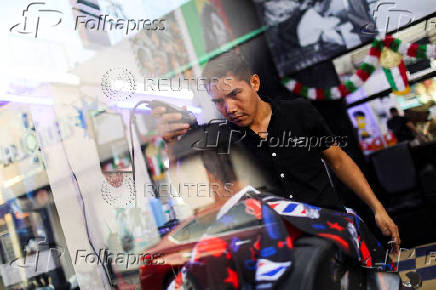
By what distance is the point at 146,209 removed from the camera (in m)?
0.96

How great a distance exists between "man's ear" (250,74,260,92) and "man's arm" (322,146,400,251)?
1.01 ft

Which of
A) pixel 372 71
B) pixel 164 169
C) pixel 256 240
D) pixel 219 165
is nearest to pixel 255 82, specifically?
pixel 219 165

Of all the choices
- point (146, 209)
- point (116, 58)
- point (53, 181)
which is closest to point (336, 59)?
point (116, 58)

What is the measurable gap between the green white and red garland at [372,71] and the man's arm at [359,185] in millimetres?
322

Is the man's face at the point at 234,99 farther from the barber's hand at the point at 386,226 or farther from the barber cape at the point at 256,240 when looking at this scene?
the barber's hand at the point at 386,226

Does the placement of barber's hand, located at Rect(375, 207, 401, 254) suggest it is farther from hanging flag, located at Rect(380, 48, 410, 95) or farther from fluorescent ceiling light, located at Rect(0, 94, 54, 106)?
fluorescent ceiling light, located at Rect(0, 94, 54, 106)

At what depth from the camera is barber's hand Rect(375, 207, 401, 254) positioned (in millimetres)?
1127

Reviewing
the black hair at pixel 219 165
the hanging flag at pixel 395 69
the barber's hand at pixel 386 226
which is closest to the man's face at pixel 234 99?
the black hair at pixel 219 165

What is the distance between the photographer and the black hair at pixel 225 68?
1010 millimetres

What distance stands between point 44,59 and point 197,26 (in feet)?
1.70

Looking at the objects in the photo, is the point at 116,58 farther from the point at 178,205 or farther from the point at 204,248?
the point at 204,248

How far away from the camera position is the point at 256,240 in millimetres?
816

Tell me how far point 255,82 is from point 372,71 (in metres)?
0.64

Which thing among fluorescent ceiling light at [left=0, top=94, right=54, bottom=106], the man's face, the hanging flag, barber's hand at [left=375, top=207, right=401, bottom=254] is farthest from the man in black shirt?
the hanging flag
